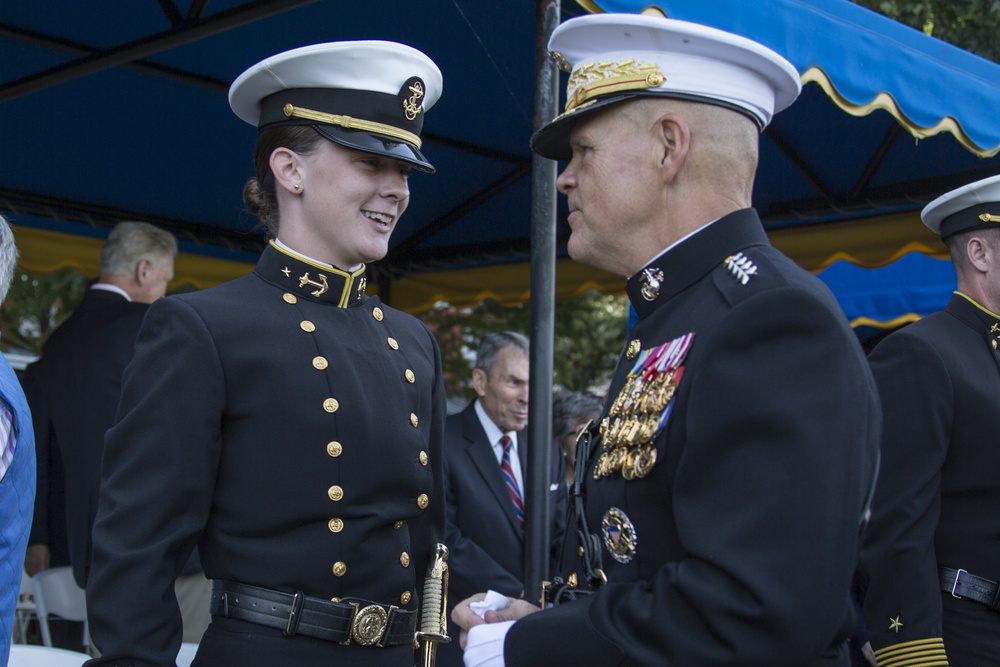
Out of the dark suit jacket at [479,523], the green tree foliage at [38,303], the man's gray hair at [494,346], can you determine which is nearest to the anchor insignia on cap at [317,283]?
the dark suit jacket at [479,523]

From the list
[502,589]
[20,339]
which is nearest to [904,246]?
[502,589]

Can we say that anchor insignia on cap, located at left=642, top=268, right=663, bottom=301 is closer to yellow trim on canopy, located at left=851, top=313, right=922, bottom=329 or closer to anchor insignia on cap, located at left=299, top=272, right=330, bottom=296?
anchor insignia on cap, located at left=299, top=272, right=330, bottom=296

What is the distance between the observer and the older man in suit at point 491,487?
4.33 m

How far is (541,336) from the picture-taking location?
3125 millimetres

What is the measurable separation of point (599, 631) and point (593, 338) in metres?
12.5

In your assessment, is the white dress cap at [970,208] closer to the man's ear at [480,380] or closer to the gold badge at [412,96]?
the gold badge at [412,96]

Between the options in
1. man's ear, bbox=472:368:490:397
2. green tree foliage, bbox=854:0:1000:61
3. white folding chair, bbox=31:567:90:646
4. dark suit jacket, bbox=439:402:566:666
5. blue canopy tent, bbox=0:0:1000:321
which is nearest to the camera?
blue canopy tent, bbox=0:0:1000:321

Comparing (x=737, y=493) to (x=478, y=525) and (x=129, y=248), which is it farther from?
(x=129, y=248)

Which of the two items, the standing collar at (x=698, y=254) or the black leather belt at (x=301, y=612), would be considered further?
the black leather belt at (x=301, y=612)

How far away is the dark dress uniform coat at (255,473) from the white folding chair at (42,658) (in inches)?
32.6

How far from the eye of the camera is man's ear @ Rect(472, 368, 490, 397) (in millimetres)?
5008

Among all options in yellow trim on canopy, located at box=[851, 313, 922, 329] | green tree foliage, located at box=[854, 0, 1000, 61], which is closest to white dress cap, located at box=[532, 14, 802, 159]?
yellow trim on canopy, located at box=[851, 313, 922, 329]

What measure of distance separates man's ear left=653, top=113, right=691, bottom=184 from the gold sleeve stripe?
1690mm

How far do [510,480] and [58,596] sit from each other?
1.98m
